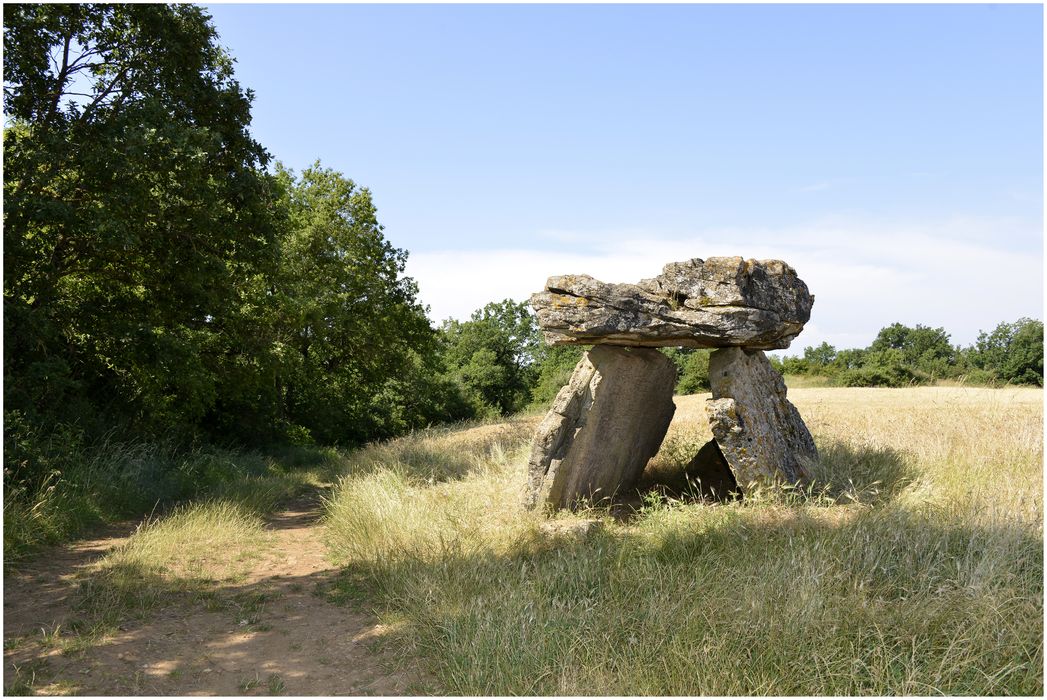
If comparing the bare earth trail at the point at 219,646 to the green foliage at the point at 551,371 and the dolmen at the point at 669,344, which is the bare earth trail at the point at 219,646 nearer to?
the dolmen at the point at 669,344

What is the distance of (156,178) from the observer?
11570mm

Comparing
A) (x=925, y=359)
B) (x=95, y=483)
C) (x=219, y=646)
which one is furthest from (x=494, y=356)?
(x=219, y=646)

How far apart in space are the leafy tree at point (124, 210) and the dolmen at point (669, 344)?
22.3 ft

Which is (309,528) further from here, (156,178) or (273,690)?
(156,178)

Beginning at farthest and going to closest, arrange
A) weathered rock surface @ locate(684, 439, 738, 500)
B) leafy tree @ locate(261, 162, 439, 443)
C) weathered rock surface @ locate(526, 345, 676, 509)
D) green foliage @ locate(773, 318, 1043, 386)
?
1. green foliage @ locate(773, 318, 1043, 386)
2. leafy tree @ locate(261, 162, 439, 443)
3. weathered rock surface @ locate(684, 439, 738, 500)
4. weathered rock surface @ locate(526, 345, 676, 509)

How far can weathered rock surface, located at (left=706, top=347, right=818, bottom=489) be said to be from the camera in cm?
768

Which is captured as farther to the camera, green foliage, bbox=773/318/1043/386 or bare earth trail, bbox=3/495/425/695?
green foliage, bbox=773/318/1043/386

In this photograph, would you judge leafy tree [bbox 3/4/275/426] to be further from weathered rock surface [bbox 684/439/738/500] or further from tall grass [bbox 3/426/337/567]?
weathered rock surface [bbox 684/439/738/500]

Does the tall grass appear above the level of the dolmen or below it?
below

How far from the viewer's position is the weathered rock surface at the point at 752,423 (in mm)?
7676

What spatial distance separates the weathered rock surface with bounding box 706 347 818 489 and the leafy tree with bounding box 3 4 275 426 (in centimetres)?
838

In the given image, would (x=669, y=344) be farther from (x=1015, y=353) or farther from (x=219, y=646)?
(x=1015, y=353)

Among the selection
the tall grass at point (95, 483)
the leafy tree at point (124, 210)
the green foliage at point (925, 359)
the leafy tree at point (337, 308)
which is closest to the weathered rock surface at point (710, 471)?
the tall grass at point (95, 483)

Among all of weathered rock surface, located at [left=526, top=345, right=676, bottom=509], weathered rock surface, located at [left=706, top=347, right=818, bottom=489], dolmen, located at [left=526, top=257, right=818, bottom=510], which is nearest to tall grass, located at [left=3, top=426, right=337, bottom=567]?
weathered rock surface, located at [left=526, top=345, right=676, bottom=509]
